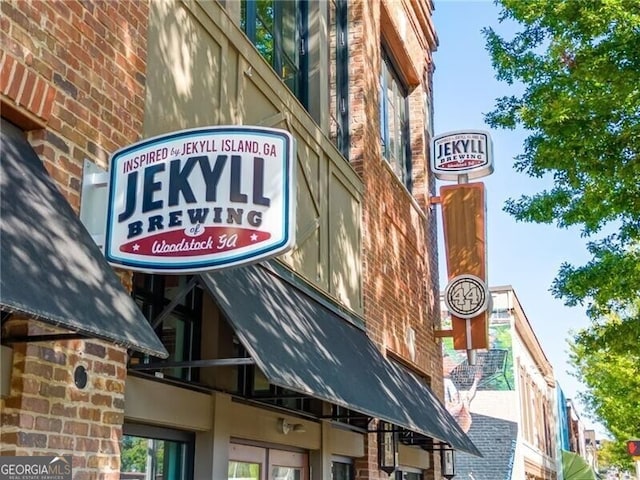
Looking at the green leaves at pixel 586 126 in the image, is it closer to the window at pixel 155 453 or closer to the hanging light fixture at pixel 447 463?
the hanging light fixture at pixel 447 463

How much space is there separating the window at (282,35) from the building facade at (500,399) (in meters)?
16.4

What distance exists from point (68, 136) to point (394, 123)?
9580mm

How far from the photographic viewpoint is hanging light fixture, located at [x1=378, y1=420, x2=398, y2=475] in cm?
982

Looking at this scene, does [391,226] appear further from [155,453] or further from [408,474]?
[155,453]

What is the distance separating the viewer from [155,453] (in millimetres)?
5602

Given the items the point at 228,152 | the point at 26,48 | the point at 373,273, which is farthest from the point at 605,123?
the point at 26,48

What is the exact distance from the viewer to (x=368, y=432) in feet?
29.9

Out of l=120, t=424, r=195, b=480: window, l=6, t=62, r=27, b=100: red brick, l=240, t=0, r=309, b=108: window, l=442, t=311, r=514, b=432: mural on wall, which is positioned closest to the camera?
l=6, t=62, r=27, b=100: red brick

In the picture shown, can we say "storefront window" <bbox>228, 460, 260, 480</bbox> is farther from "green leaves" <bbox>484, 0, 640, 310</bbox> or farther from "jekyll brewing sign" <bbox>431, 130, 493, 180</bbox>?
"jekyll brewing sign" <bbox>431, 130, 493, 180</bbox>

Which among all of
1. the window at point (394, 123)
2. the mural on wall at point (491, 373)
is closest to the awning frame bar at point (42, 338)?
the window at point (394, 123)

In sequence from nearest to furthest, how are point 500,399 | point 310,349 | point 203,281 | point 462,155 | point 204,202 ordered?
point 204,202, point 203,281, point 310,349, point 462,155, point 500,399

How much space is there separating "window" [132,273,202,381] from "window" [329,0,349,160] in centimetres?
469

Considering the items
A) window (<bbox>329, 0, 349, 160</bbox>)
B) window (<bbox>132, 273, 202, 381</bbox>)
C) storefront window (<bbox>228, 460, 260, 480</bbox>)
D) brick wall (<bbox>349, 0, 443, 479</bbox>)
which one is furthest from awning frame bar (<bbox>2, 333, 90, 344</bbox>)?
window (<bbox>329, 0, 349, 160</bbox>)

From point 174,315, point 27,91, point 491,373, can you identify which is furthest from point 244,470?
point 491,373
